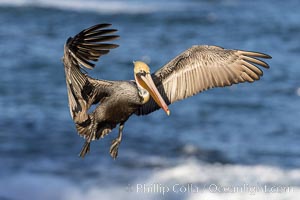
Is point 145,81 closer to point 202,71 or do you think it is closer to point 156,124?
point 202,71

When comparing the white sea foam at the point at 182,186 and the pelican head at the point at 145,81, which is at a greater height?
the pelican head at the point at 145,81

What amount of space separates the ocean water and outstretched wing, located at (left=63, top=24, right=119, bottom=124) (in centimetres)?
703

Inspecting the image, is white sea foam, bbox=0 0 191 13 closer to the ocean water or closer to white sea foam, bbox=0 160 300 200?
the ocean water

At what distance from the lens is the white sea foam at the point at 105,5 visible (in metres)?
33.8

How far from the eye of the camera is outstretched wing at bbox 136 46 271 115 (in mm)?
9812

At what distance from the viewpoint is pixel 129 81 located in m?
9.41

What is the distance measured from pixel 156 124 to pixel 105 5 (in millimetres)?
16361

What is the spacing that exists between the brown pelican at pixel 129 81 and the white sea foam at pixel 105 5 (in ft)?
77.8

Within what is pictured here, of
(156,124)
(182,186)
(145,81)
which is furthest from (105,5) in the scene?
(145,81)

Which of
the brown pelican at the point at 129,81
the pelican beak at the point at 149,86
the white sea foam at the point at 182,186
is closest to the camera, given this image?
the brown pelican at the point at 129,81

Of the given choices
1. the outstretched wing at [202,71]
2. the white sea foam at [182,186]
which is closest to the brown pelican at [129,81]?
the outstretched wing at [202,71]

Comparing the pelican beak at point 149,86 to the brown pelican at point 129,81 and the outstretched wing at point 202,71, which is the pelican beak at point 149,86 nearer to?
the brown pelican at point 129,81

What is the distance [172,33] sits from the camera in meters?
30.2

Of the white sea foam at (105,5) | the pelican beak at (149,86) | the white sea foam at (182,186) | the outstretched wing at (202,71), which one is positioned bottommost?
the white sea foam at (182,186)
